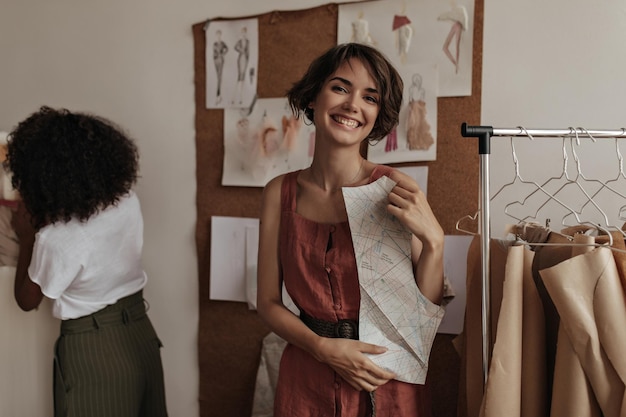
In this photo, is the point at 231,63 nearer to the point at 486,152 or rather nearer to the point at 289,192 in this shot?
the point at 289,192

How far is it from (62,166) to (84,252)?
Answer: 0.24 meters

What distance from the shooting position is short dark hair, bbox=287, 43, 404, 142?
1.16 metres

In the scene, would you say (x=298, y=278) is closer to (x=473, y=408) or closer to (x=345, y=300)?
(x=345, y=300)

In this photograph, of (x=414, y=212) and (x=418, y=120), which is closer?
(x=414, y=212)

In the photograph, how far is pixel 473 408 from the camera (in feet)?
3.85

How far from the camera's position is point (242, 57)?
179 centimetres

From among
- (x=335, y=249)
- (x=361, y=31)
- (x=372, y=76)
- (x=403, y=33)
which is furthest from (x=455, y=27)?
(x=335, y=249)

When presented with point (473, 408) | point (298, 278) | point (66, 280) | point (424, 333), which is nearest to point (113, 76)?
point (66, 280)

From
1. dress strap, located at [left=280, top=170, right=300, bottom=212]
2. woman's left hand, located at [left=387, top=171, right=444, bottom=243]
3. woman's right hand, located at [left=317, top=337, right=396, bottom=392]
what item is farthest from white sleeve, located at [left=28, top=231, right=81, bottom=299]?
woman's left hand, located at [left=387, top=171, right=444, bottom=243]

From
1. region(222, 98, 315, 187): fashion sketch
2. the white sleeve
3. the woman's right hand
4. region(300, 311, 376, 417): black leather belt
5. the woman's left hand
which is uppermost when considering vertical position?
region(222, 98, 315, 187): fashion sketch

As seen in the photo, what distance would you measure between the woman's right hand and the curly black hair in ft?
2.60

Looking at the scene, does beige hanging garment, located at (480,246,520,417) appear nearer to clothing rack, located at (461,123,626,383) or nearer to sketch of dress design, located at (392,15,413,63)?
clothing rack, located at (461,123,626,383)

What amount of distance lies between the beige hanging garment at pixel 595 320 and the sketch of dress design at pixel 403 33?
84cm

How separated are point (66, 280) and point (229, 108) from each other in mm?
712
